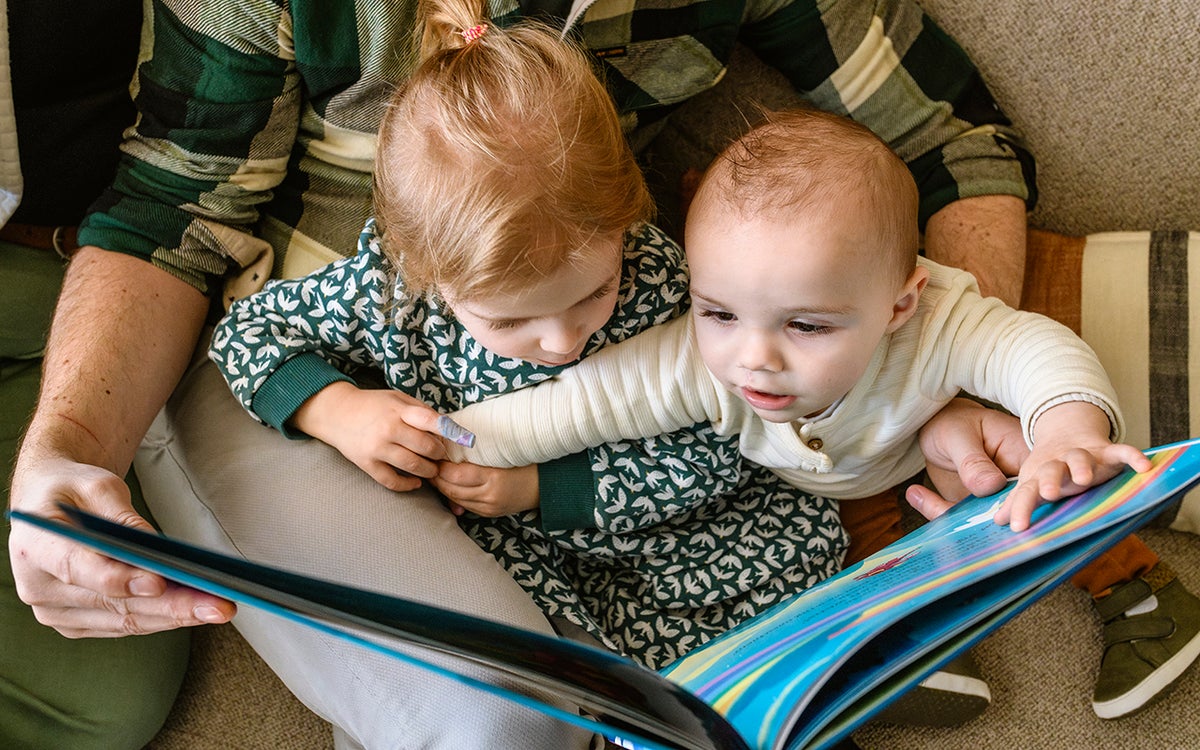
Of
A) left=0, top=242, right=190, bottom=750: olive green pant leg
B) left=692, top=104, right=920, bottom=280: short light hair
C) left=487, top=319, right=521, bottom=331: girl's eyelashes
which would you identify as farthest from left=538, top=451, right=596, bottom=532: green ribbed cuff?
left=0, top=242, right=190, bottom=750: olive green pant leg

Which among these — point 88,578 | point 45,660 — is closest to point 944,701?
point 88,578

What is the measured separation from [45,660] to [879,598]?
1.01 m

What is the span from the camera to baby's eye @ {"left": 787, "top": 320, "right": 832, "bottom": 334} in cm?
86

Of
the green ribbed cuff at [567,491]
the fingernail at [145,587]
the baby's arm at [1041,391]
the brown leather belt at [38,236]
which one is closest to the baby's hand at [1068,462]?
the baby's arm at [1041,391]

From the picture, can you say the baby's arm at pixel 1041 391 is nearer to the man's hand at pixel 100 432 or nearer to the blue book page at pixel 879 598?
the blue book page at pixel 879 598

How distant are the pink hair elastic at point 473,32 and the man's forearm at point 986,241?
65 centimetres

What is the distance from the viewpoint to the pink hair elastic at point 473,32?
889 mm

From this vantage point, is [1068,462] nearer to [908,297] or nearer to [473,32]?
[908,297]

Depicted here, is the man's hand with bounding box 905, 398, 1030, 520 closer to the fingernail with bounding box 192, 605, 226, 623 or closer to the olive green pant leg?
the fingernail with bounding box 192, 605, 226, 623

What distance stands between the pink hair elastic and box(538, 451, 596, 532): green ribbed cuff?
448mm

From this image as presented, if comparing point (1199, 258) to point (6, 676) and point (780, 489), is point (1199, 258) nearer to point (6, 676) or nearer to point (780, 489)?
point (780, 489)

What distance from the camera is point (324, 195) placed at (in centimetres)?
116

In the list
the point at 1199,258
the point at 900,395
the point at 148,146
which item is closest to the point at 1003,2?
the point at 1199,258

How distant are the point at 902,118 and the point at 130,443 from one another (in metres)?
1.00
